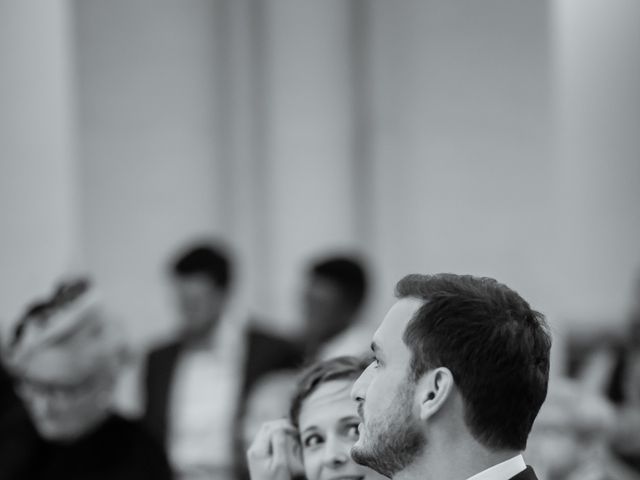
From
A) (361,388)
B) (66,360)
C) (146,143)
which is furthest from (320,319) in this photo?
(146,143)

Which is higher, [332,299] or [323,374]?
[323,374]

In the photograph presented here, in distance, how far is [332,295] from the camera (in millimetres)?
6285

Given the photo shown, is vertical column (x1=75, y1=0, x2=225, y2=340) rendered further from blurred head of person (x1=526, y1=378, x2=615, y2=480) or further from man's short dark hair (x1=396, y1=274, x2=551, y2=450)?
man's short dark hair (x1=396, y1=274, x2=551, y2=450)

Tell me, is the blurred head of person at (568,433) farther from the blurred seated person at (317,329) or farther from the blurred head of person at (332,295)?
the blurred head of person at (332,295)

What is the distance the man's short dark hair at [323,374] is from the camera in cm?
288

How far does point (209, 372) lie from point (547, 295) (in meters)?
3.91

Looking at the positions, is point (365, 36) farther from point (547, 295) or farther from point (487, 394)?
point (487, 394)

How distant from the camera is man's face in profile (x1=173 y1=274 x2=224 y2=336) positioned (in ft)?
20.6

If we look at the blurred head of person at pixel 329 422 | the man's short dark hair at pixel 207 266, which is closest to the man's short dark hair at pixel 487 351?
the blurred head of person at pixel 329 422

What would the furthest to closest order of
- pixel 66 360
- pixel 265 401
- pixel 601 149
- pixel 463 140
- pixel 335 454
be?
pixel 601 149, pixel 463 140, pixel 265 401, pixel 66 360, pixel 335 454

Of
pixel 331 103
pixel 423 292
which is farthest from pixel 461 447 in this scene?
pixel 331 103

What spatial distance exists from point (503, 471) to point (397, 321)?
12.3 inches

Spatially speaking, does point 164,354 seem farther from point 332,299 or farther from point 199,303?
point 332,299

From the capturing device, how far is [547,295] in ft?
31.2
